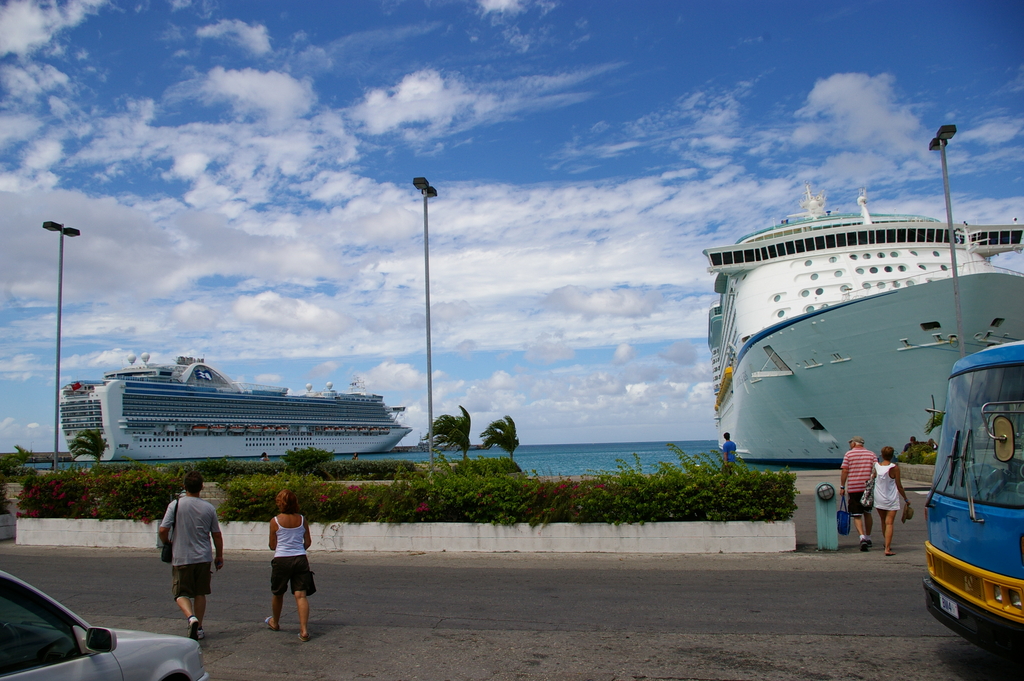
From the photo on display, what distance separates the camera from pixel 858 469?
943 cm

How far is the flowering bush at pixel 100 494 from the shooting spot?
1147cm

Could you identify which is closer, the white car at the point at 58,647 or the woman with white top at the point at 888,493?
the white car at the point at 58,647

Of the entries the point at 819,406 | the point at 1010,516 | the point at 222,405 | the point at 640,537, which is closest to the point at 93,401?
the point at 222,405

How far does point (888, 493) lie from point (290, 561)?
7820 millimetres

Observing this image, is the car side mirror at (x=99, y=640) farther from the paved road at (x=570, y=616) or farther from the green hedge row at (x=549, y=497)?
the green hedge row at (x=549, y=497)

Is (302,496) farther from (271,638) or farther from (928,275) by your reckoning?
(928,275)

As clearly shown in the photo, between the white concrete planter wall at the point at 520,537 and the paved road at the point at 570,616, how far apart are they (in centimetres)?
25

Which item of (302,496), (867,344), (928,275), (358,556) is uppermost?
(928,275)

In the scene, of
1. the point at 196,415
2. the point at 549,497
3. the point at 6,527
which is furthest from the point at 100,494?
the point at 196,415

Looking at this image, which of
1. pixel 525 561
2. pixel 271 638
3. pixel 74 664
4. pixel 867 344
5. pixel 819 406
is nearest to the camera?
pixel 74 664

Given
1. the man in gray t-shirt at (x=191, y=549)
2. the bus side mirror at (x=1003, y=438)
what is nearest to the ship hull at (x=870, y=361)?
the bus side mirror at (x=1003, y=438)

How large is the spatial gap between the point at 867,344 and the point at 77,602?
24447 millimetres

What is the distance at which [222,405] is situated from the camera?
82750 mm

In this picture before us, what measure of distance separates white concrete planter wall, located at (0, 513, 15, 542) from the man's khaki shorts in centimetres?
1017
